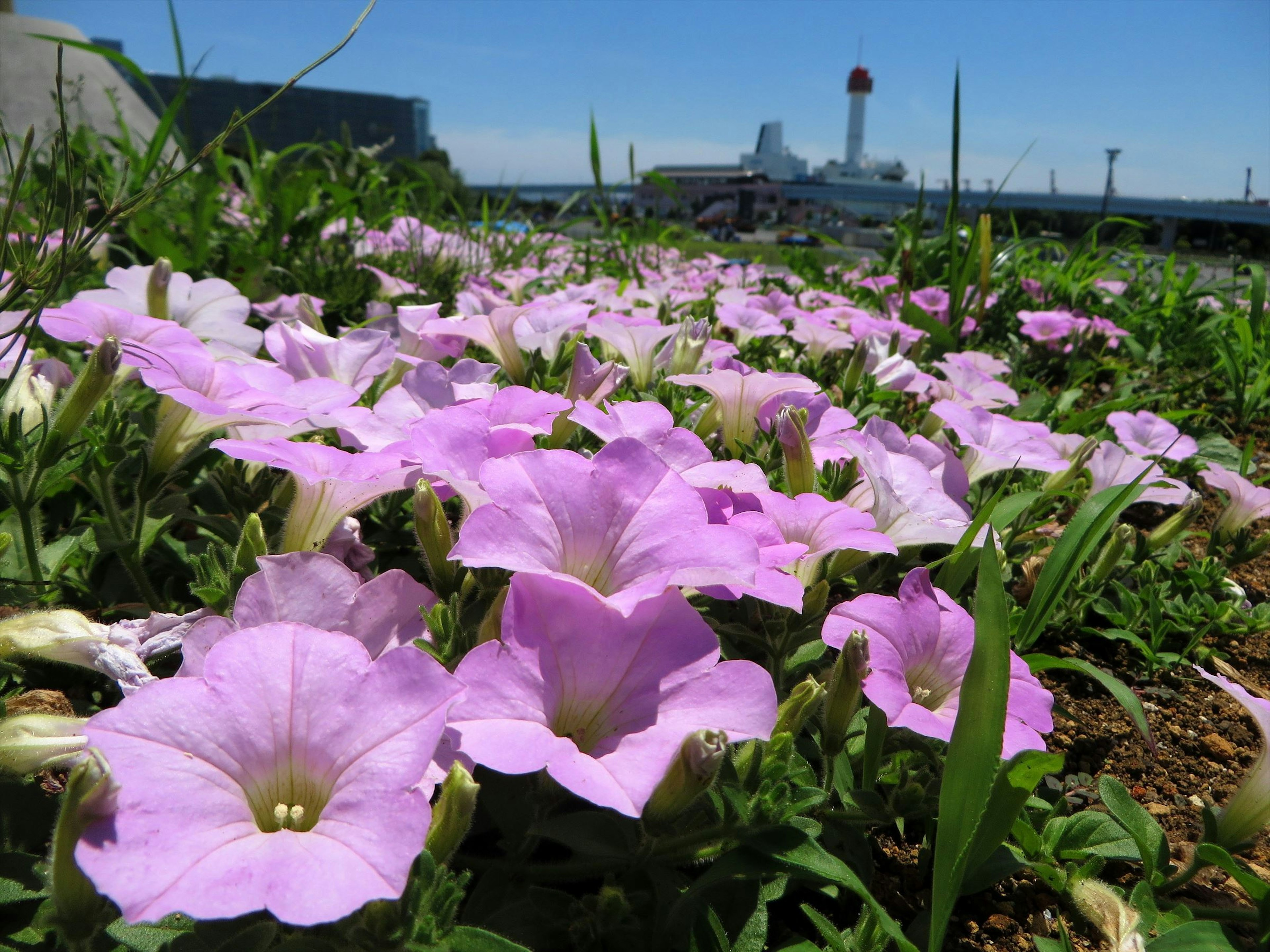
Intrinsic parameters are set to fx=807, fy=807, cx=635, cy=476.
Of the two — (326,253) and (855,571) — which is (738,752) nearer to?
(855,571)

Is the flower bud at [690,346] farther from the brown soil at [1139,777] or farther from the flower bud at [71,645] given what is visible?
the flower bud at [71,645]

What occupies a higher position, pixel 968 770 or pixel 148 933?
pixel 968 770

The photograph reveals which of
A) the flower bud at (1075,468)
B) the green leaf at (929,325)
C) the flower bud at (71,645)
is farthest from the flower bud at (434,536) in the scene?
the green leaf at (929,325)

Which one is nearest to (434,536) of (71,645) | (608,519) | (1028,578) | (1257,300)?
(608,519)

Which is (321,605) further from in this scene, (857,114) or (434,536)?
(857,114)

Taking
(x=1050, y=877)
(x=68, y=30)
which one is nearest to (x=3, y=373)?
(x=1050, y=877)

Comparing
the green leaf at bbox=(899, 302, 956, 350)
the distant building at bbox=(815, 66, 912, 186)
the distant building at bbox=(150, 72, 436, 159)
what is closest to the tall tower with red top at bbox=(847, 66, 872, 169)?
the distant building at bbox=(815, 66, 912, 186)
